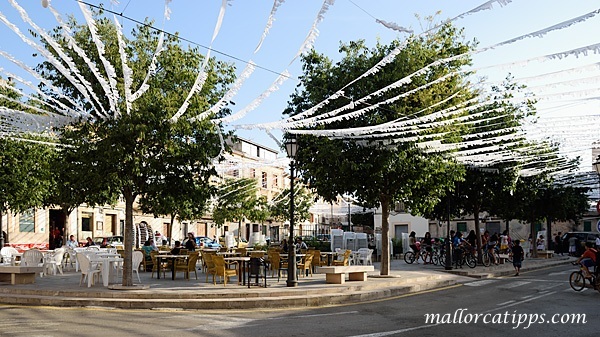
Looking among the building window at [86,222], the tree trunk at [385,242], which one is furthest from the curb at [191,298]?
the building window at [86,222]

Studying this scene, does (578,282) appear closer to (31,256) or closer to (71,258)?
(31,256)

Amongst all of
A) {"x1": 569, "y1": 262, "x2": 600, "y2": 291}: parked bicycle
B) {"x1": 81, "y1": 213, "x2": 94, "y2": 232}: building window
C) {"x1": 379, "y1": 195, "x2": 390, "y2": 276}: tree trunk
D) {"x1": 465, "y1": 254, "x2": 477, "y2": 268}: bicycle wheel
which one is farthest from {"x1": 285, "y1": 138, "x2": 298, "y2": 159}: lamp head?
{"x1": 81, "y1": 213, "x2": 94, "y2": 232}: building window

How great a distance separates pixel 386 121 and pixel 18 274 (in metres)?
11.1

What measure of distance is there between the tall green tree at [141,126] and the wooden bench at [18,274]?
3064 mm

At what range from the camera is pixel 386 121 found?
704 inches

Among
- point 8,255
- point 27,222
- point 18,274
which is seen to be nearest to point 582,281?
point 18,274

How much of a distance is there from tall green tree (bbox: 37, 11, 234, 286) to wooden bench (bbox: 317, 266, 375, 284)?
400 cm

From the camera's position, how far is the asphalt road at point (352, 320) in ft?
33.2

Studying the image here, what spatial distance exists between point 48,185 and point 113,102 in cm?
1178

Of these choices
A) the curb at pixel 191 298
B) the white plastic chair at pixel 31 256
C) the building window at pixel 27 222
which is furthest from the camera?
the building window at pixel 27 222

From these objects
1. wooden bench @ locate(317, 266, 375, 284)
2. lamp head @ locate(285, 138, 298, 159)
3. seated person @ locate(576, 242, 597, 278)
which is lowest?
wooden bench @ locate(317, 266, 375, 284)

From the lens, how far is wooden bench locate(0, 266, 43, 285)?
16531mm

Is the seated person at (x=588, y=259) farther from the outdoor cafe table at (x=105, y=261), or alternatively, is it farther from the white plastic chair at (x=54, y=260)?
the white plastic chair at (x=54, y=260)

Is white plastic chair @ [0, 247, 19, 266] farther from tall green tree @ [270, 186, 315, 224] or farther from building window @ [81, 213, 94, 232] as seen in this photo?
tall green tree @ [270, 186, 315, 224]
